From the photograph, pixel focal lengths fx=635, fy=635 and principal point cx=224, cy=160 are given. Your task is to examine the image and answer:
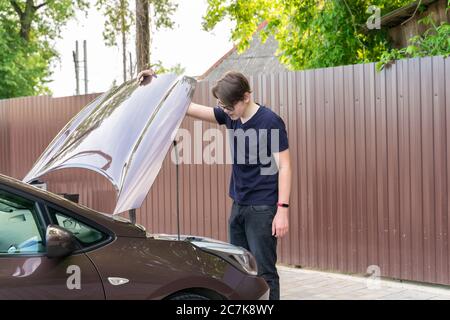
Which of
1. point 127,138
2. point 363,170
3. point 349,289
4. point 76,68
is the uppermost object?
point 76,68

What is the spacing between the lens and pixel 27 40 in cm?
2266

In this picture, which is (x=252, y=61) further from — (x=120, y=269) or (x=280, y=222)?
(x=120, y=269)

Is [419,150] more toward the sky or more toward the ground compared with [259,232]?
more toward the sky

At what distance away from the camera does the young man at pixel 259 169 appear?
4.36 metres

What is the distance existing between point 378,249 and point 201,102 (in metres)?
2.95

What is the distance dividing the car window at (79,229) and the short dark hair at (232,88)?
4.54 ft

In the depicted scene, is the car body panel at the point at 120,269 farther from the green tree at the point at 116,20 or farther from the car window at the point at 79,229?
the green tree at the point at 116,20

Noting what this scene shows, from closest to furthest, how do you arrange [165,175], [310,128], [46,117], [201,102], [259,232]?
[259,232] → [310,128] → [201,102] → [165,175] → [46,117]

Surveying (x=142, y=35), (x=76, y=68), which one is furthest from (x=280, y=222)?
(x=76, y=68)

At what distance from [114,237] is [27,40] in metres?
20.6

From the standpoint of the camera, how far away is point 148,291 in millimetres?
3516

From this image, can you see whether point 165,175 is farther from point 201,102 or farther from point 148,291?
point 148,291
